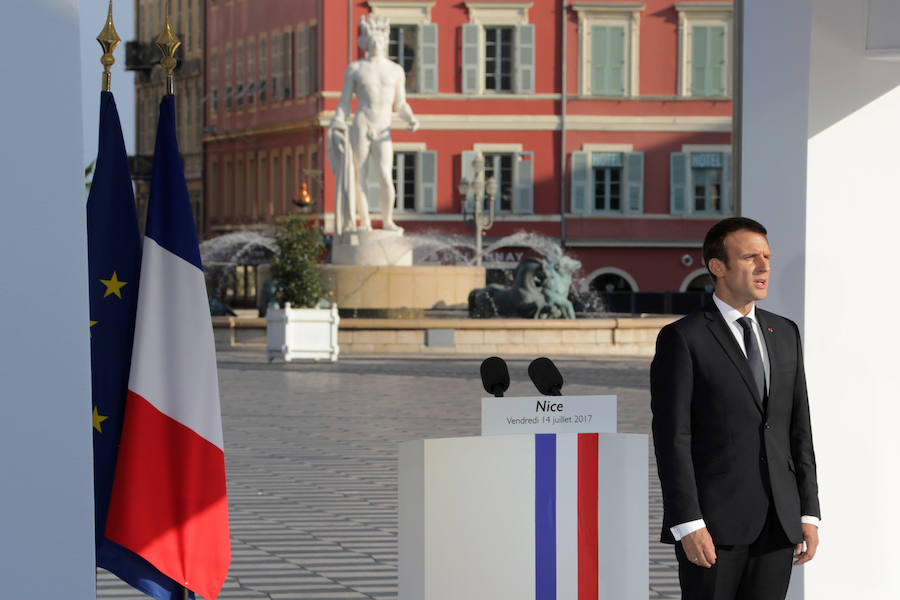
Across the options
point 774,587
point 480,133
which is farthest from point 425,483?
point 480,133

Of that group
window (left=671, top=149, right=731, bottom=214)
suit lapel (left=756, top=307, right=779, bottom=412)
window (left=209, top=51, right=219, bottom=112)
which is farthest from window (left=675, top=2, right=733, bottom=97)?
suit lapel (left=756, top=307, right=779, bottom=412)

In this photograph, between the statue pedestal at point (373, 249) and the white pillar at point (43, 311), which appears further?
the statue pedestal at point (373, 249)

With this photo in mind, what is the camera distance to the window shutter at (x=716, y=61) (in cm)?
4981

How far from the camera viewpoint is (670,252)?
4953 cm

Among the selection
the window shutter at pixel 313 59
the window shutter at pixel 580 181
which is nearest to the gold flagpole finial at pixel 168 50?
the window shutter at pixel 580 181

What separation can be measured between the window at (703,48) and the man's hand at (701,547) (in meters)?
46.5

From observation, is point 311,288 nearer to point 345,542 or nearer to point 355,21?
point 345,542

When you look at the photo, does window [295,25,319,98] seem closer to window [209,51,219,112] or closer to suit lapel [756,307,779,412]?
window [209,51,219,112]

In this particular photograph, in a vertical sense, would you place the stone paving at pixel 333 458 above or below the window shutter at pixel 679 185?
below

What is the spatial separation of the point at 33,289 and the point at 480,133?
46727 millimetres

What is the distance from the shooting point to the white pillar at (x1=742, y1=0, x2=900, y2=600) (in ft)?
18.5

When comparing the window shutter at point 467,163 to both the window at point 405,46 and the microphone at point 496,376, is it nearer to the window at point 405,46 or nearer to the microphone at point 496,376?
the window at point 405,46

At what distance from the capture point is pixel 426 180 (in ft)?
161

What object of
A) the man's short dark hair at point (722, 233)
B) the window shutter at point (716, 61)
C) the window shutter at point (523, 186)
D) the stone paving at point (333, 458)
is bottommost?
the stone paving at point (333, 458)
